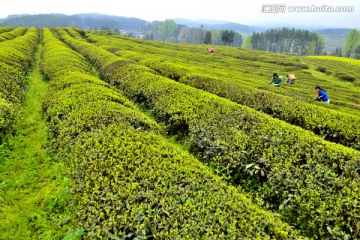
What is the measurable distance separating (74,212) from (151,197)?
1862mm

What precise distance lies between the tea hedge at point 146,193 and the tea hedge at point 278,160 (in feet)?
4.70

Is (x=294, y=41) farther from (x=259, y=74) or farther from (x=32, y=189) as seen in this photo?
(x=32, y=189)

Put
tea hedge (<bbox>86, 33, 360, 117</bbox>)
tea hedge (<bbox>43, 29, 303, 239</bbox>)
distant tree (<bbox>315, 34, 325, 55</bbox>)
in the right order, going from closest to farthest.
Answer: tea hedge (<bbox>43, 29, 303, 239</bbox>)
tea hedge (<bbox>86, 33, 360, 117</bbox>)
distant tree (<bbox>315, 34, 325, 55</bbox>)

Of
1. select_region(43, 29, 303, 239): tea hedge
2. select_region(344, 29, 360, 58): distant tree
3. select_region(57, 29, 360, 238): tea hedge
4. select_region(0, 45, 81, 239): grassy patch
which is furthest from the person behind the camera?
select_region(344, 29, 360, 58): distant tree

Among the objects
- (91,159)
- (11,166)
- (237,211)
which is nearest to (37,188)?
(11,166)

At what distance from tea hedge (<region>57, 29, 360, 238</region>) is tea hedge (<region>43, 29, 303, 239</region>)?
1.43m

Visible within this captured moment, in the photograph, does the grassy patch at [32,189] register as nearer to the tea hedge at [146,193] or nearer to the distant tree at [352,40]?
the tea hedge at [146,193]

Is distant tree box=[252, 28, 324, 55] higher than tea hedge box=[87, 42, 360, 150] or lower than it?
higher

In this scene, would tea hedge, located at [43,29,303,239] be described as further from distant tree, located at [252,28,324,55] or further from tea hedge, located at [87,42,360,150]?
distant tree, located at [252,28,324,55]

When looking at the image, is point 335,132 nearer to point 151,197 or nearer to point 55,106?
point 151,197

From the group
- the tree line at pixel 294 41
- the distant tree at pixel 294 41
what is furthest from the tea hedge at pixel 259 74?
the distant tree at pixel 294 41

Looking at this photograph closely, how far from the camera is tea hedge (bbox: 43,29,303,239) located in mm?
4840

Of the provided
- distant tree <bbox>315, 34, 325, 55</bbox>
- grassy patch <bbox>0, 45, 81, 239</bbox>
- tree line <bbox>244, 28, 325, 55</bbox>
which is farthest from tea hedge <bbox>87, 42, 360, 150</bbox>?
distant tree <bbox>315, 34, 325, 55</bbox>

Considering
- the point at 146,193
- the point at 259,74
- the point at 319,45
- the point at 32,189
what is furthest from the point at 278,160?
the point at 319,45
